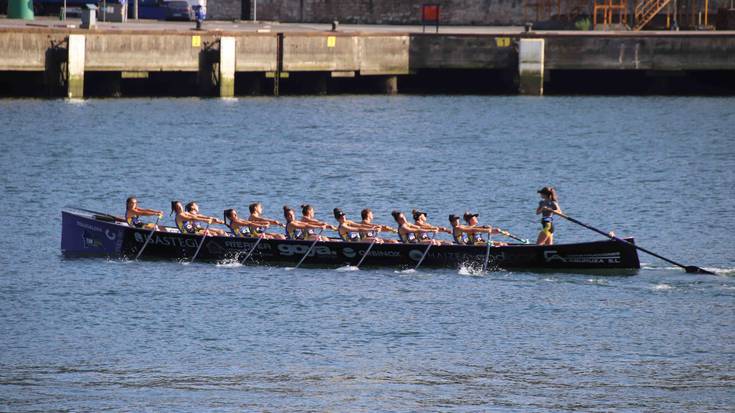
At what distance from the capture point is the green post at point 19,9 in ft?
274

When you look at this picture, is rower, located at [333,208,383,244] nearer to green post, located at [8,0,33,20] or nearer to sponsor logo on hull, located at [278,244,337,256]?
sponsor logo on hull, located at [278,244,337,256]

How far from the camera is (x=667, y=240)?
1730 inches

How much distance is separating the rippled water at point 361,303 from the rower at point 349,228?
1.02m

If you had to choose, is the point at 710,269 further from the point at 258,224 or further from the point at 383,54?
the point at 383,54

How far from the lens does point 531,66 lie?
266 ft

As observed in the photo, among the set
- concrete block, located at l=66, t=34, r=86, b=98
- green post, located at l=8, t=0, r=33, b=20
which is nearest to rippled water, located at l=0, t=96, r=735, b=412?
concrete block, located at l=66, t=34, r=86, b=98

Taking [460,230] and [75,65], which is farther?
[75,65]

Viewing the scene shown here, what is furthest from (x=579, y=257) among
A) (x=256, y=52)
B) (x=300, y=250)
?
(x=256, y=52)

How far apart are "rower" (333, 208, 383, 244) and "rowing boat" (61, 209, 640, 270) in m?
0.43

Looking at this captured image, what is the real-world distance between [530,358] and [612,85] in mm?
60823

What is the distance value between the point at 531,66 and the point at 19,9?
2867 cm

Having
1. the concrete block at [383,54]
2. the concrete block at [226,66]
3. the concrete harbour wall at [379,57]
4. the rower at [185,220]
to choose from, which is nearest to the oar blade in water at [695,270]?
the rower at [185,220]

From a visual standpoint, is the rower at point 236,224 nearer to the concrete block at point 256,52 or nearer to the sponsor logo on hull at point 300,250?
the sponsor logo on hull at point 300,250

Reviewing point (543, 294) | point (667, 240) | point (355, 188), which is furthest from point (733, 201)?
point (543, 294)
